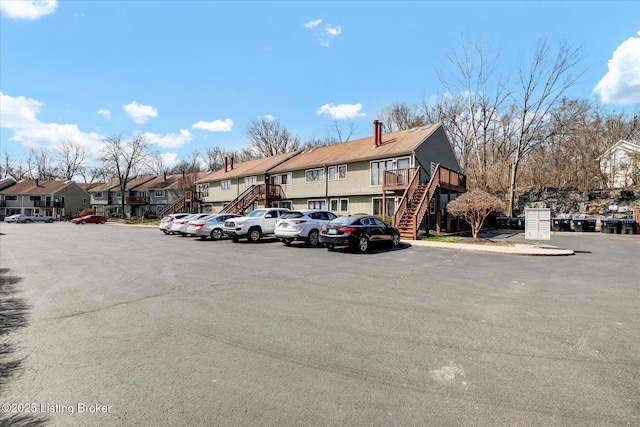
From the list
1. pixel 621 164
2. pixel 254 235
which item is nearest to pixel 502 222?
pixel 621 164

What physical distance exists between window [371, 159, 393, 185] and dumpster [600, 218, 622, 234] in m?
15.9

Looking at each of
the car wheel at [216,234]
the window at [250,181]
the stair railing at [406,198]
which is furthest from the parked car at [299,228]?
the window at [250,181]

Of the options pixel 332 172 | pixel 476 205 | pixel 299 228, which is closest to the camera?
pixel 299 228

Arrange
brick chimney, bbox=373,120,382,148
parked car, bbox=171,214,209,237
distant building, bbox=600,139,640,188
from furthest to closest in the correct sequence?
distant building, bbox=600,139,640,188
brick chimney, bbox=373,120,382,148
parked car, bbox=171,214,209,237

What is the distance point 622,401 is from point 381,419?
2.27 metres

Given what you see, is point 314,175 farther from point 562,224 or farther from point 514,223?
point 562,224

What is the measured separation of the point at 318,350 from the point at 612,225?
2890 centimetres

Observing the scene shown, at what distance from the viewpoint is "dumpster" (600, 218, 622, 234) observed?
23.7 meters

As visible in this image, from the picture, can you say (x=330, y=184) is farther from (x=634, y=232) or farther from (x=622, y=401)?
(x=622, y=401)

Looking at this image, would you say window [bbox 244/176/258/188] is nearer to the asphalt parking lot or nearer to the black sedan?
the black sedan

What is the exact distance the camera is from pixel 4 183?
71125mm

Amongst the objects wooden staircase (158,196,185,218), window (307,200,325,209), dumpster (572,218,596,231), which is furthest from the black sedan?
wooden staircase (158,196,185,218)

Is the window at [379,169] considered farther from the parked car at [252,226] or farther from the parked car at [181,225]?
the parked car at [181,225]

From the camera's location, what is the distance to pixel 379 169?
25.3 metres
